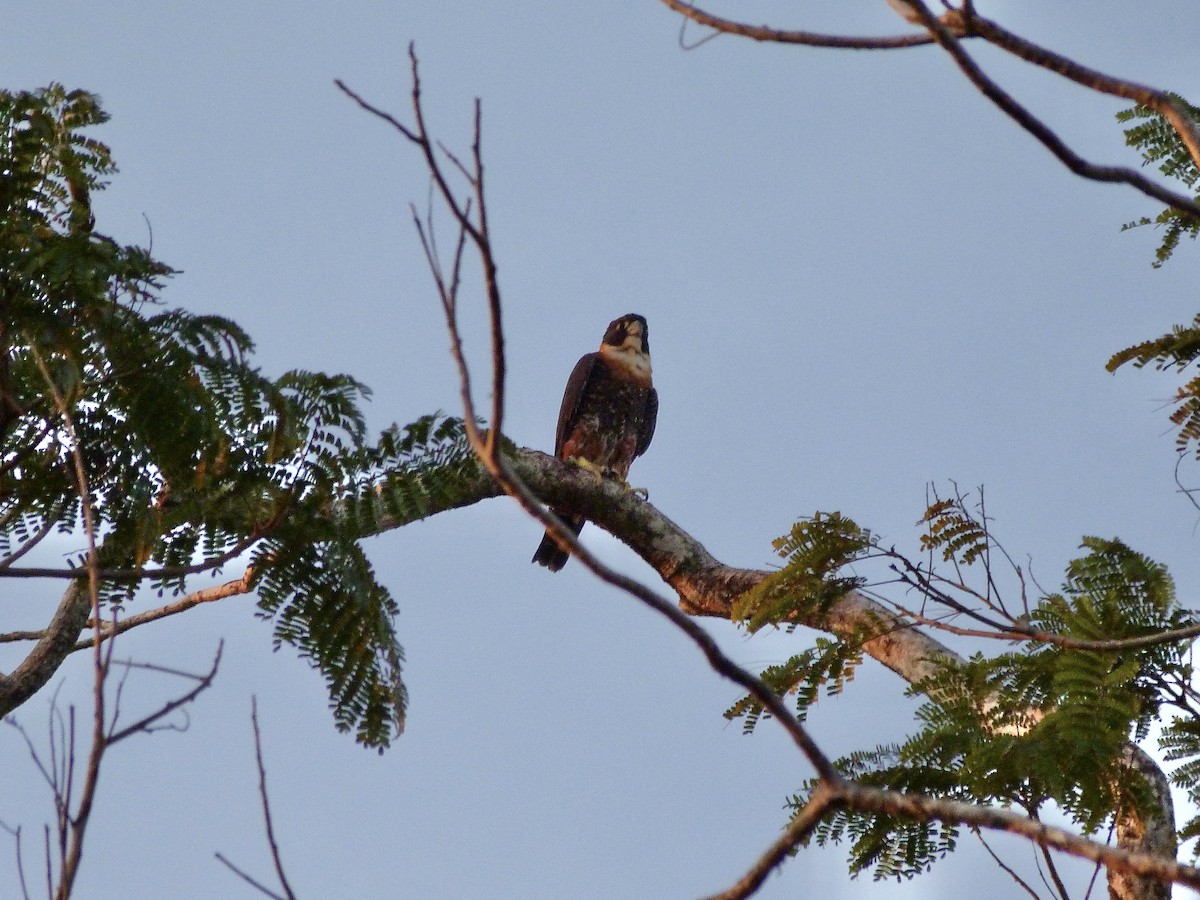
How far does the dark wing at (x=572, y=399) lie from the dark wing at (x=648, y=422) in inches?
16.8

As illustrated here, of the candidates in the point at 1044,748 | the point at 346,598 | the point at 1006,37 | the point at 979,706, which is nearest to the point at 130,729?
the point at 346,598

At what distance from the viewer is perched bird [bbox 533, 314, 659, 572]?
823cm

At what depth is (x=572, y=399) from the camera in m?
8.37

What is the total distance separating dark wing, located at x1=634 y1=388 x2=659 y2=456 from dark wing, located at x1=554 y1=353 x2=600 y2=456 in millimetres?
426

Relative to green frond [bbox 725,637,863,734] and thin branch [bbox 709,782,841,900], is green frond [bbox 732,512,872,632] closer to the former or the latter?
green frond [bbox 725,637,863,734]

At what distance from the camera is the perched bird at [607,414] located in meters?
8.23

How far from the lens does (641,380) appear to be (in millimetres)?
8609

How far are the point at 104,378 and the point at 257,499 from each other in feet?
1.39

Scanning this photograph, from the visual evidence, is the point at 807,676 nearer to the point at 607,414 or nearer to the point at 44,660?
the point at 44,660

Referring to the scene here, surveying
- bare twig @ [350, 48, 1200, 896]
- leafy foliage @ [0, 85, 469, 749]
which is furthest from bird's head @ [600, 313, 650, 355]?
bare twig @ [350, 48, 1200, 896]

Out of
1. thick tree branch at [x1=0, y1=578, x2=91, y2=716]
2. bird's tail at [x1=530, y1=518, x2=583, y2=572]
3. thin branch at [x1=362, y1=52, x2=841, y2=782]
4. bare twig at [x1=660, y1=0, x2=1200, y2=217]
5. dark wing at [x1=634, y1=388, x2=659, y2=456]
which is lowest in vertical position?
thin branch at [x1=362, y1=52, x2=841, y2=782]

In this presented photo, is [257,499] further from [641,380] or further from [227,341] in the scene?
[641,380]

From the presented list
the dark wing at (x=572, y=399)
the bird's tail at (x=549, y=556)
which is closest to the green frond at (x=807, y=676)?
the bird's tail at (x=549, y=556)

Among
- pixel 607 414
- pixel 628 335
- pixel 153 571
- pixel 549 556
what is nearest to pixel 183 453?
pixel 153 571
